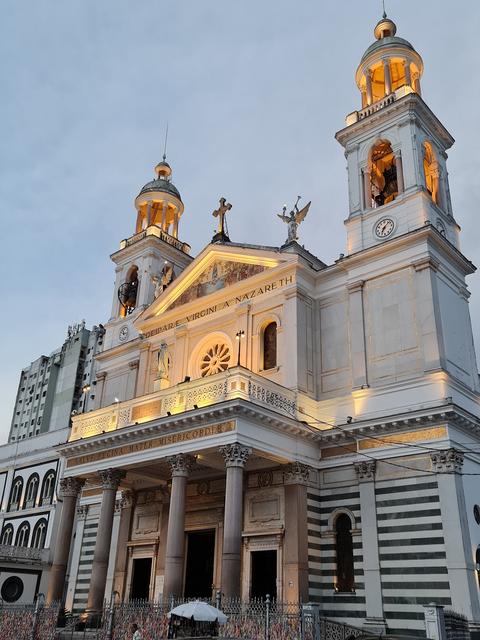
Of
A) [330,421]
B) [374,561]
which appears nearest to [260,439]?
[330,421]

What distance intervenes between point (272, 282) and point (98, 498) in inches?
528

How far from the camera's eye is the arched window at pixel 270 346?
2604 centimetres

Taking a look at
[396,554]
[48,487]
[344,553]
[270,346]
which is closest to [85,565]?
[344,553]

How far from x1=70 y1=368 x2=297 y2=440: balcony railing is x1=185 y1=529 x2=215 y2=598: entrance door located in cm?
541

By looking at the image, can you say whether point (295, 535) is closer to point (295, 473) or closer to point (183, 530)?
point (295, 473)

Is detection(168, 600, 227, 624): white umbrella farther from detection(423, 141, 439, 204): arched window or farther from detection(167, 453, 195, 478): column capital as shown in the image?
detection(423, 141, 439, 204): arched window

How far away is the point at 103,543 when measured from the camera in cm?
2373

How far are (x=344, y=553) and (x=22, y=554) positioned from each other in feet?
78.4

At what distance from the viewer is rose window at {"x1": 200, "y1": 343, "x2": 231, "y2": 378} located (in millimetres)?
27586

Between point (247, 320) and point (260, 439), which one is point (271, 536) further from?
point (247, 320)

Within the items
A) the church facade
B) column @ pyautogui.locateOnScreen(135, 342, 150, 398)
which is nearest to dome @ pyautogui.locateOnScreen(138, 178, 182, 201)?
the church facade

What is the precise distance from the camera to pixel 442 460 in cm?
2036

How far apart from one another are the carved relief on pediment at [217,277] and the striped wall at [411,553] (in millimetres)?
11131

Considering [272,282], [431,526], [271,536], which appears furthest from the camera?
[272,282]
